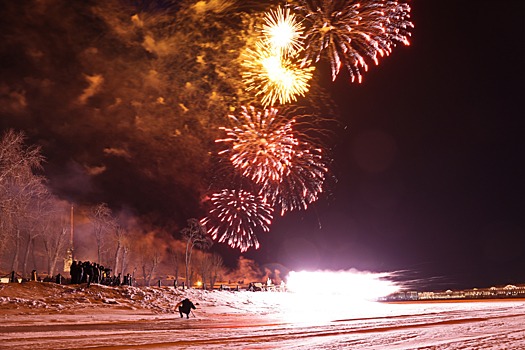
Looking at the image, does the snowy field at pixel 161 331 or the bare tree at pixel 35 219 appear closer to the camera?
the snowy field at pixel 161 331

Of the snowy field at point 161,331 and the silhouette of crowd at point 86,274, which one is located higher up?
the silhouette of crowd at point 86,274

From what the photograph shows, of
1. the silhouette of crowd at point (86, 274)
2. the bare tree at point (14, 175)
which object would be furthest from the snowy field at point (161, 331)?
the bare tree at point (14, 175)

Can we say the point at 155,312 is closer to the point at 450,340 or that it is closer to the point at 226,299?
the point at 226,299

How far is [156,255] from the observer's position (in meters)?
86.7

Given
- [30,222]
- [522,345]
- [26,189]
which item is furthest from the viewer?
[30,222]

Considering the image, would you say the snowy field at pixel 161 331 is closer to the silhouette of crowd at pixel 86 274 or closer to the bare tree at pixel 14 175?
the silhouette of crowd at pixel 86 274

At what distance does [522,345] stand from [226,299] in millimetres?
26542

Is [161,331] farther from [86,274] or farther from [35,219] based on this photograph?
[35,219]

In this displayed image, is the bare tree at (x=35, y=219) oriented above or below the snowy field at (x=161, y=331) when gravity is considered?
above

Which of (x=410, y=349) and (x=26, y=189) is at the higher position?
(x=26, y=189)

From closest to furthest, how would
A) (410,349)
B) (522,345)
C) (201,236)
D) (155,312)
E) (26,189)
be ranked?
(410,349) → (522,345) → (155,312) → (26,189) → (201,236)

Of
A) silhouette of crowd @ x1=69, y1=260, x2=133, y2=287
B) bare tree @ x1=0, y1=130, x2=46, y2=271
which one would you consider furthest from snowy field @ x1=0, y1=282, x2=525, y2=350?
bare tree @ x1=0, y1=130, x2=46, y2=271

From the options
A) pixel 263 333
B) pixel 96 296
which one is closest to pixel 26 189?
pixel 96 296

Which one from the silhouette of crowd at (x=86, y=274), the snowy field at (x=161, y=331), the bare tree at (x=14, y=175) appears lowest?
the snowy field at (x=161, y=331)
